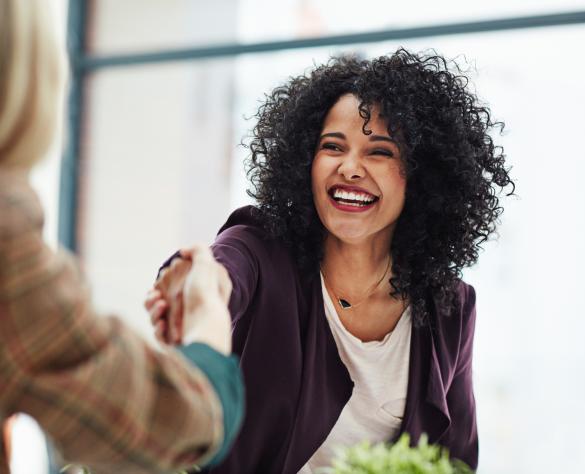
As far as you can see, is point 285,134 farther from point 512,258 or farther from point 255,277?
point 512,258

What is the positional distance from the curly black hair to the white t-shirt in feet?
0.41

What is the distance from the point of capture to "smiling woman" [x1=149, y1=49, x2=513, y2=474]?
1.58m

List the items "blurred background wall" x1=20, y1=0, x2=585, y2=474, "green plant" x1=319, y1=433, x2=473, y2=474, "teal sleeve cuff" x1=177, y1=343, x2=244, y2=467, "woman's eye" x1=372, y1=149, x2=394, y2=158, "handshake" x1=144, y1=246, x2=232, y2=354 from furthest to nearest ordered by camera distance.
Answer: "blurred background wall" x1=20, y1=0, x2=585, y2=474, "woman's eye" x1=372, y1=149, x2=394, y2=158, "green plant" x1=319, y1=433, x2=473, y2=474, "handshake" x1=144, y1=246, x2=232, y2=354, "teal sleeve cuff" x1=177, y1=343, x2=244, y2=467

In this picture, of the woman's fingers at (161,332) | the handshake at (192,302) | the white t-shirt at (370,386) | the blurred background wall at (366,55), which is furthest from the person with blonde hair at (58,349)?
the blurred background wall at (366,55)

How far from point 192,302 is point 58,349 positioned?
0.33m

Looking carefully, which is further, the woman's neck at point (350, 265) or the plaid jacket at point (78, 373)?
the woman's neck at point (350, 265)

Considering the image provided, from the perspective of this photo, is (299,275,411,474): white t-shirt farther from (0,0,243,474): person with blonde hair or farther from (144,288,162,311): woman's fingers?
(0,0,243,474): person with blonde hair

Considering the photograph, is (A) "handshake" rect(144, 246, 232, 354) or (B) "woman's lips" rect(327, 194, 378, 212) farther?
(B) "woman's lips" rect(327, 194, 378, 212)

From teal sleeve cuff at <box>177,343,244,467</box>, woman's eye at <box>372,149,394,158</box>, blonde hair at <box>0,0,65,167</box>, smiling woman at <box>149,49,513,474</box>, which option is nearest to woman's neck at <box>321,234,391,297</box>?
smiling woman at <box>149,49,513,474</box>

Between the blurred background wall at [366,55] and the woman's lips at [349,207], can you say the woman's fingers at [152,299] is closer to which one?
the woman's lips at [349,207]

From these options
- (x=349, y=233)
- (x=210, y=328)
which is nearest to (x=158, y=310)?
(x=210, y=328)

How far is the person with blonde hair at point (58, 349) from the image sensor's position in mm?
771

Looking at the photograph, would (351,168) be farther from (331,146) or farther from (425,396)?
(425,396)

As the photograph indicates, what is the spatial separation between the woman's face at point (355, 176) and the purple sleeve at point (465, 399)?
1.12 ft
